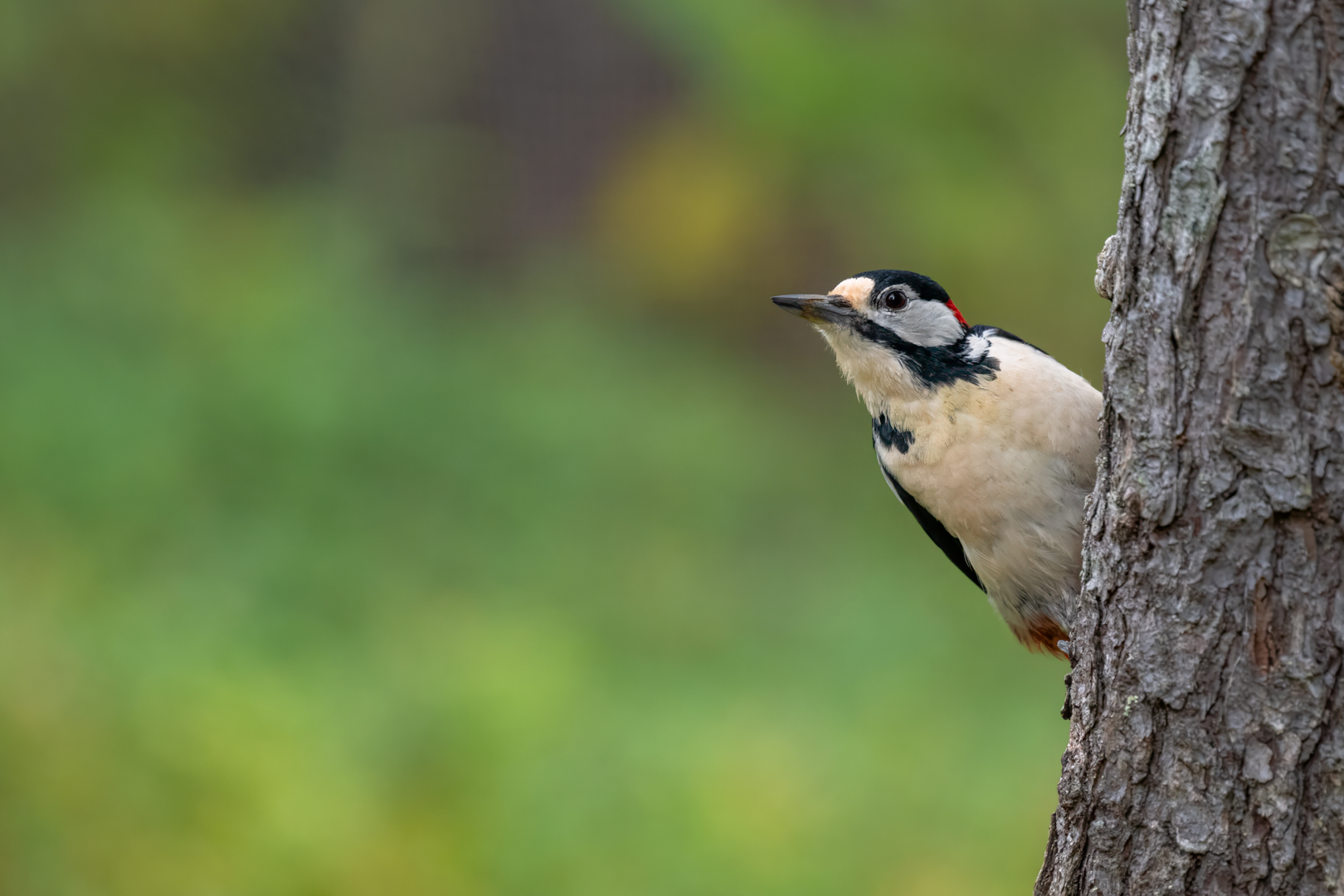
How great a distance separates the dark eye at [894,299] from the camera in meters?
2.97

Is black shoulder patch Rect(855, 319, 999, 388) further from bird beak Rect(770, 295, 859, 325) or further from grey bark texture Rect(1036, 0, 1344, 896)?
grey bark texture Rect(1036, 0, 1344, 896)

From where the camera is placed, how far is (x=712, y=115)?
307 inches

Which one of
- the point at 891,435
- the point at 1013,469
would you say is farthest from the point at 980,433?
the point at 891,435

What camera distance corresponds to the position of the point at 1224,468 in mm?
1740

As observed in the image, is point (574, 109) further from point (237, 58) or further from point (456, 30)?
point (237, 58)

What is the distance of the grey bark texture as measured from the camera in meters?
1.62

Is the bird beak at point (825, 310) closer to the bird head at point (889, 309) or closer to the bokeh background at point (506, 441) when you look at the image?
the bird head at point (889, 309)

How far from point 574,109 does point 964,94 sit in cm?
256

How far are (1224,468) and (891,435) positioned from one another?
3.79ft

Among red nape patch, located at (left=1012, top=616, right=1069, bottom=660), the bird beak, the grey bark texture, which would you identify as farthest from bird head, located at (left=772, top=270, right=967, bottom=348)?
the grey bark texture

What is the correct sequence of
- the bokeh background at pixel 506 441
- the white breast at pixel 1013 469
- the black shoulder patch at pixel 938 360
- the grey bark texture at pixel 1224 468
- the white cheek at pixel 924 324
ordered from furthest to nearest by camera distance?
the bokeh background at pixel 506 441, the white cheek at pixel 924 324, the black shoulder patch at pixel 938 360, the white breast at pixel 1013 469, the grey bark texture at pixel 1224 468

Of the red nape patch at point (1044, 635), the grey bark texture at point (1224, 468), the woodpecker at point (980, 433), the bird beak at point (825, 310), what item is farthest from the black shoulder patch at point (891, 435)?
the grey bark texture at point (1224, 468)

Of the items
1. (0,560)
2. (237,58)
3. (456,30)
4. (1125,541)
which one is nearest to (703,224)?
(456,30)

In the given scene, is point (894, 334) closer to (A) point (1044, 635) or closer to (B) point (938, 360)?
Answer: (B) point (938, 360)
